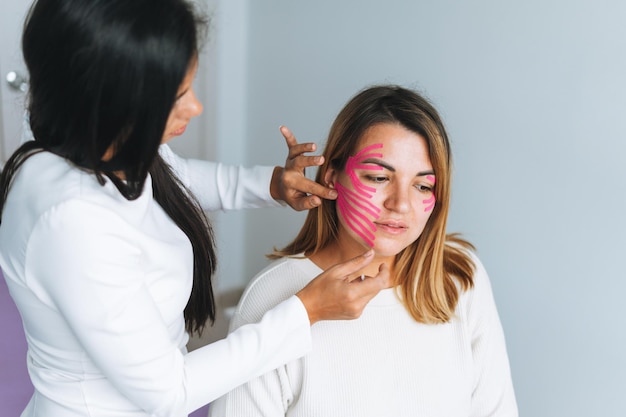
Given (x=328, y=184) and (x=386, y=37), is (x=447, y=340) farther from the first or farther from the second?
(x=386, y=37)

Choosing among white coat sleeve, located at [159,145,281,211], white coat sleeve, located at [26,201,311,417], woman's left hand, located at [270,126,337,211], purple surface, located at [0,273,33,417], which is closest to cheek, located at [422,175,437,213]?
woman's left hand, located at [270,126,337,211]

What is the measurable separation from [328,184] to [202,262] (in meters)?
0.30

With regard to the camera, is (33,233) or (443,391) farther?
(443,391)

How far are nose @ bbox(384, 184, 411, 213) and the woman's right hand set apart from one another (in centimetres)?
21

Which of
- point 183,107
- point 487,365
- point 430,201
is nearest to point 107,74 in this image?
point 183,107

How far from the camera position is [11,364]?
1.65 metres

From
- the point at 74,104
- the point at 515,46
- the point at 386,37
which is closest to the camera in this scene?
the point at 74,104

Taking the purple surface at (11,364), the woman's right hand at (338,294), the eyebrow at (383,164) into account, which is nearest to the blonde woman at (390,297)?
the eyebrow at (383,164)

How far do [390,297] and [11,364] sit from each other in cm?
96

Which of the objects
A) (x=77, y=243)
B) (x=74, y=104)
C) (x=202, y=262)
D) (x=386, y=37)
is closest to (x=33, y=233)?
(x=77, y=243)

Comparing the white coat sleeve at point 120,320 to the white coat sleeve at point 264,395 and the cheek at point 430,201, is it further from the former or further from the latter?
the cheek at point 430,201

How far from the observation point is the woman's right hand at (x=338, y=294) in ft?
3.41

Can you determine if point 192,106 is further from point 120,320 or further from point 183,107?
point 120,320

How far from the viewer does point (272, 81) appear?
2.48m
